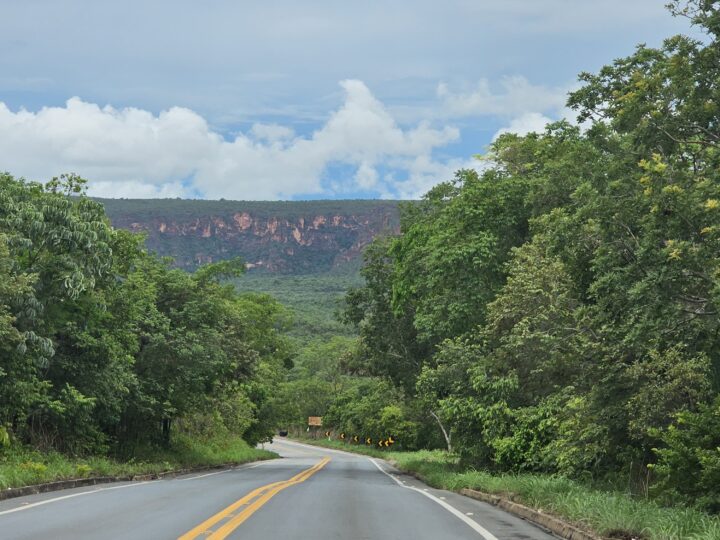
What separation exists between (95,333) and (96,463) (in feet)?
14.2

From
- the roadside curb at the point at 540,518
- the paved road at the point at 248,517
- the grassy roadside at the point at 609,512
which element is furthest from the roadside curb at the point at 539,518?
the paved road at the point at 248,517

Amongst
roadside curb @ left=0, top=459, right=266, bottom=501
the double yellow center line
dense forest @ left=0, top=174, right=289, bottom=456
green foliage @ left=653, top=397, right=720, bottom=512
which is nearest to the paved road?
the double yellow center line

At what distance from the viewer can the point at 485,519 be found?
13.4 meters

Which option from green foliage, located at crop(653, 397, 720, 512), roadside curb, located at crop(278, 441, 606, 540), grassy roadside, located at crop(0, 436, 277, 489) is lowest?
grassy roadside, located at crop(0, 436, 277, 489)

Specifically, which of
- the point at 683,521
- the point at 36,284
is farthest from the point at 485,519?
the point at 36,284

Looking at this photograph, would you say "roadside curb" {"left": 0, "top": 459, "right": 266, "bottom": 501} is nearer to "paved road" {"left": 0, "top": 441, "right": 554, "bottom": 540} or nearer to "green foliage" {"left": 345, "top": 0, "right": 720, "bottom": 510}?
"paved road" {"left": 0, "top": 441, "right": 554, "bottom": 540}

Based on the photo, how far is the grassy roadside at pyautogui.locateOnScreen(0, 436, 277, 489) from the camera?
18.7 m

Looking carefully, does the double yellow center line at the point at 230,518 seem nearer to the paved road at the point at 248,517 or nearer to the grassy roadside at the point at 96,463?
the paved road at the point at 248,517

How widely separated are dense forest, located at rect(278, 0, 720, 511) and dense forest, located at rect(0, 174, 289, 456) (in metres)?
9.18

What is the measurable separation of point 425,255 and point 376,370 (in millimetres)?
9274

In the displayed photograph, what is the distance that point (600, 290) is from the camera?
47.8 ft

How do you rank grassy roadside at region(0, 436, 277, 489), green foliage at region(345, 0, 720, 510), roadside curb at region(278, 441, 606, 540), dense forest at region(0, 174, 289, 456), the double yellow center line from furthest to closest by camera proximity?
dense forest at region(0, 174, 289, 456) < grassy roadside at region(0, 436, 277, 489) < green foliage at region(345, 0, 720, 510) < roadside curb at region(278, 441, 606, 540) < the double yellow center line

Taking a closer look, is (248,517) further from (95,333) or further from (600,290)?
(95,333)

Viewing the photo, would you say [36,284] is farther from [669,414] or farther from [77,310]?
[669,414]
